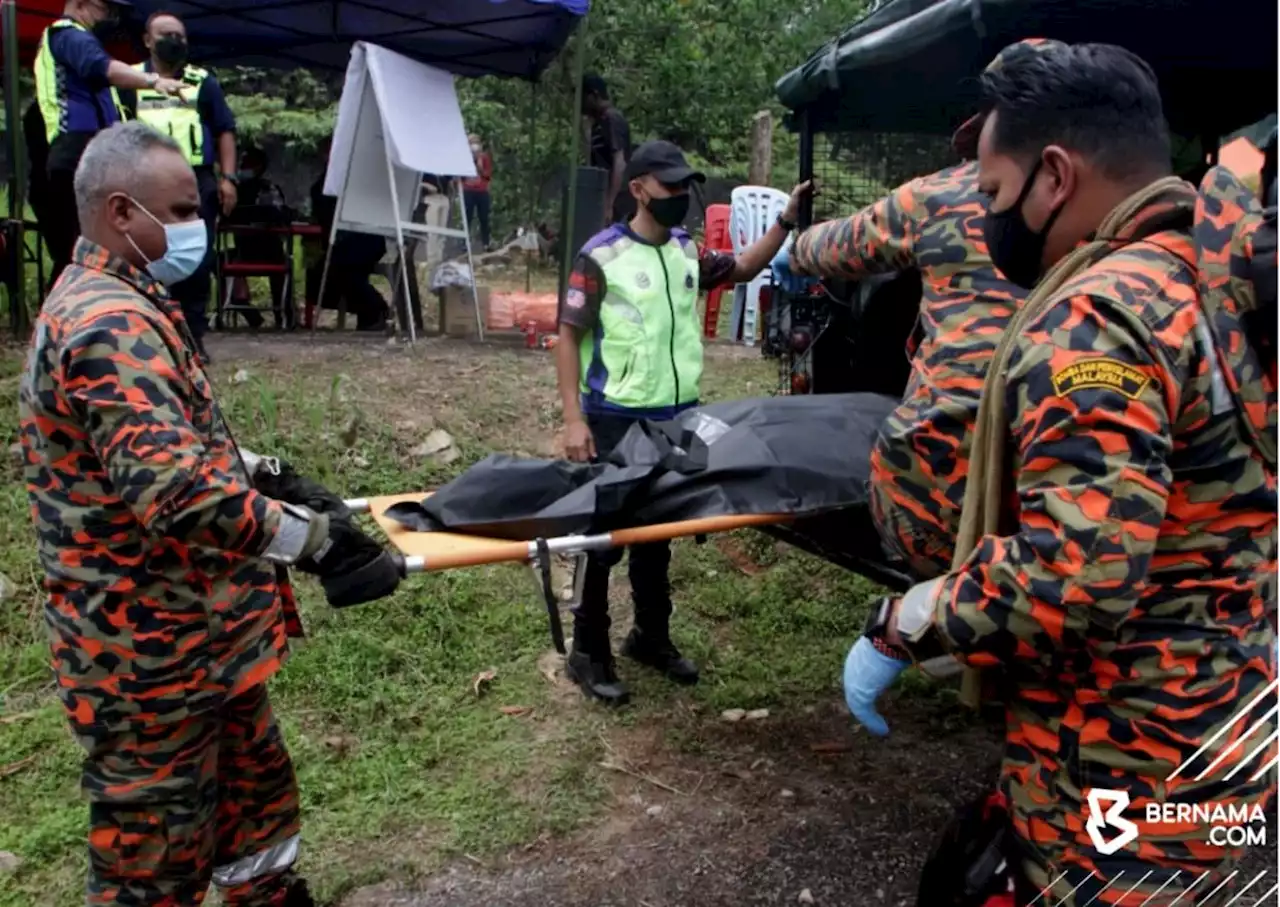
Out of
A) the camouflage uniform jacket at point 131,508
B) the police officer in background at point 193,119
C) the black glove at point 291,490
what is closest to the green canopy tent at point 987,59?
the black glove at point 291,490

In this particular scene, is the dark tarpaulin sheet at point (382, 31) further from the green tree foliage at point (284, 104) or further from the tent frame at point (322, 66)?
the green tree foliage at point (284, 104)

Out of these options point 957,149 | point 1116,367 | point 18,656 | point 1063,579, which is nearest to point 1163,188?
point 1116,367

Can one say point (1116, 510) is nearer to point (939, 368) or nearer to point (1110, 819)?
point (1110, 819)

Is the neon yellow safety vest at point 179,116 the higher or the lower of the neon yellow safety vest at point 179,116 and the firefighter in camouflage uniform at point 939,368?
the higher

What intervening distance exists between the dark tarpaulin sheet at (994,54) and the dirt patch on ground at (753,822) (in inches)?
87.0

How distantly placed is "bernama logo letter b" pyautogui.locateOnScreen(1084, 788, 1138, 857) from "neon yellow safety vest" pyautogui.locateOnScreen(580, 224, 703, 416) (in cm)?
221

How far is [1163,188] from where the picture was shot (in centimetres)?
162

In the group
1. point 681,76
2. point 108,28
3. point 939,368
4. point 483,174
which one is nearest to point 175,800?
point 939,368

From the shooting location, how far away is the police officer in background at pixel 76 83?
5.34 m

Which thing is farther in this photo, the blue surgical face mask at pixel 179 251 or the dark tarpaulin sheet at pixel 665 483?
the dark tarpaulin sheet at pixel 665 483

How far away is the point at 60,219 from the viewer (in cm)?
600

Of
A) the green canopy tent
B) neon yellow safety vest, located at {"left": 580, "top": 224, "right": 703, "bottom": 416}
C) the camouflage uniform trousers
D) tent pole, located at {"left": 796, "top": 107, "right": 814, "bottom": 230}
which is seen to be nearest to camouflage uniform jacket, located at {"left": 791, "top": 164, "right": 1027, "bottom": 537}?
the green canopy tent

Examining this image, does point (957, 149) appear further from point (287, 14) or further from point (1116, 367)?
point (287, 14)

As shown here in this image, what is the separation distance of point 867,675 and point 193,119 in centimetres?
535
